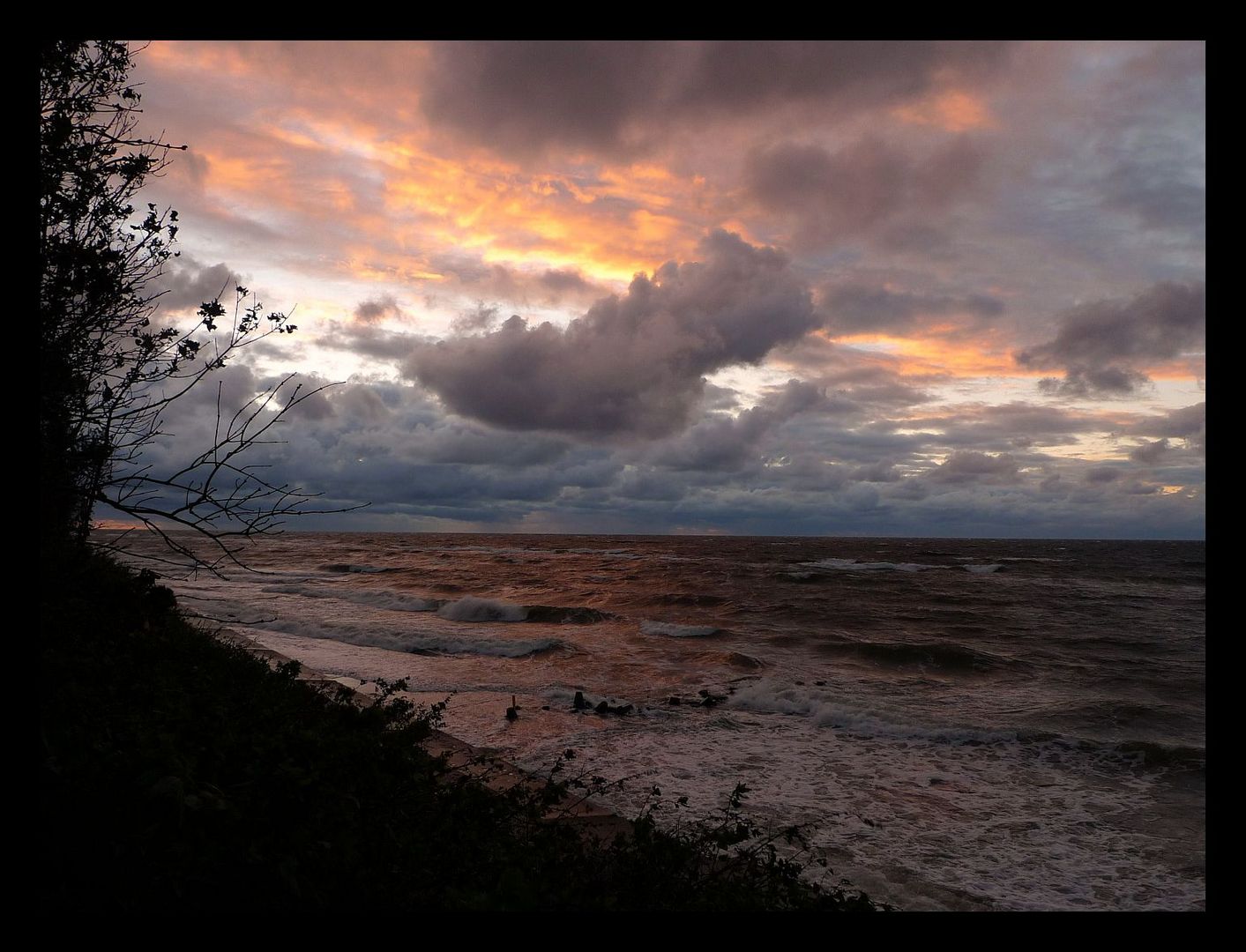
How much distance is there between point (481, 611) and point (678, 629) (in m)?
10.7

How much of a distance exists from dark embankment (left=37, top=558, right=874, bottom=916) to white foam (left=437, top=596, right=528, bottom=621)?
2267cm

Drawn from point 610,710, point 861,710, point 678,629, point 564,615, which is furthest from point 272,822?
point 564,615

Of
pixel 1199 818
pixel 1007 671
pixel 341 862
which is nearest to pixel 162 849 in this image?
pixel 341 862

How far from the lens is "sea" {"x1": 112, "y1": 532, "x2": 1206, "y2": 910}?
29.6 feet

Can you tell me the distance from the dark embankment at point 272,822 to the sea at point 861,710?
160cm

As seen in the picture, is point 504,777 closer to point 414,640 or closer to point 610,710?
point 610,710

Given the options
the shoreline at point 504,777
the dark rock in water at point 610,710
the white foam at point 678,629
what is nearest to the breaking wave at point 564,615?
the white foam at point 678,629

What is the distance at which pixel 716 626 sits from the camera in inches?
1159

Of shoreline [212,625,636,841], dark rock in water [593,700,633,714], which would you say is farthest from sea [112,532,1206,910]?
shoreline [212,625,636,841]

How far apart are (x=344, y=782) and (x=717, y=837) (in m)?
3.86

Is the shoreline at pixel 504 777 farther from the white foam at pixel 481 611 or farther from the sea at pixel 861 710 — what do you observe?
the white foam at pixel 481 611

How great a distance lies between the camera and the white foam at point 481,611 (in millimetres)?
31811
